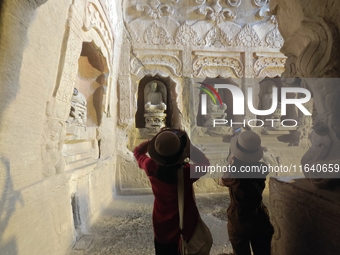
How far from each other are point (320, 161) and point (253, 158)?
39cm

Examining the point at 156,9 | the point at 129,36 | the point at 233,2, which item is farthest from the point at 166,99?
the point at 233,2

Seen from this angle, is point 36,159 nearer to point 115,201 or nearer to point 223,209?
point 115,201

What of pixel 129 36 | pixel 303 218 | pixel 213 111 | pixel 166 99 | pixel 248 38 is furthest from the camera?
pixel 166 99

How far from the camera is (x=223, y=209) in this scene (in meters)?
3.59

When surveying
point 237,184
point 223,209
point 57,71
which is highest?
point 57,71

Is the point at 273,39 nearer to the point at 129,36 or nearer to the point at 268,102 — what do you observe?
the point at 268,102

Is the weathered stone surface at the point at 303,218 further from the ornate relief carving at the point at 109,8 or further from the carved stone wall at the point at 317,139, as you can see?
the ornate relief carving at the point at 109,8

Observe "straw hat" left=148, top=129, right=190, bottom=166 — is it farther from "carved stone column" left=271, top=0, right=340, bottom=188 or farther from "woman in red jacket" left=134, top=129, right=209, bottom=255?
"carved stone column" left=271, top=0, right=340, bottom=188

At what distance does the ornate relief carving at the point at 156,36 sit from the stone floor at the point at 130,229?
3.44 metres

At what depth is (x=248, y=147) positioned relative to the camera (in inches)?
56.8

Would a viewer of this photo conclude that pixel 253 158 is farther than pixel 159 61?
No

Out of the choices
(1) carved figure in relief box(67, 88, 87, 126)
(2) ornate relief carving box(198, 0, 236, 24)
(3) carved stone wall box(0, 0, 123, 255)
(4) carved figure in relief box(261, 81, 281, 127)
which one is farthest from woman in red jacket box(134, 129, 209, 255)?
(4) carved figure in relief box(261, 81, 281, 127)

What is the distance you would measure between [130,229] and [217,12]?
4.90m

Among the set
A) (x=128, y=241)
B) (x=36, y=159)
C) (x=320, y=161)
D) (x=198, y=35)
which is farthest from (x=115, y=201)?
(x=198, y=35)
